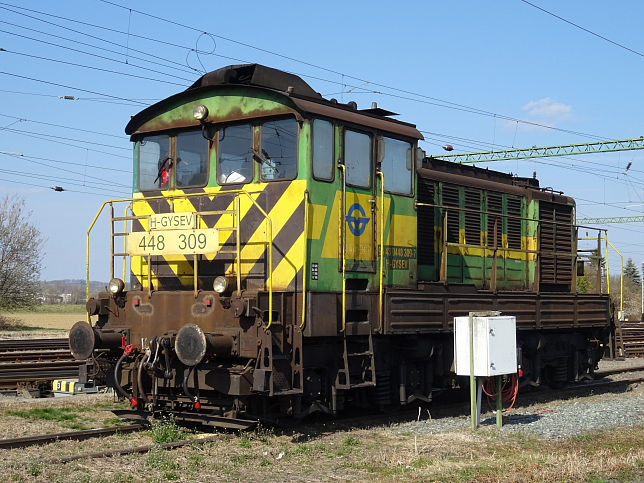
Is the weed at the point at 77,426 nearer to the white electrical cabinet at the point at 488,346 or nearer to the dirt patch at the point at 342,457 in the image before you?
the dirt patch at the point at 342,457

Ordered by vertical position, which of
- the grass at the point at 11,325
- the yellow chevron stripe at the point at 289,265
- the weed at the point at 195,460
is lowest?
the grass at the point at 11,325

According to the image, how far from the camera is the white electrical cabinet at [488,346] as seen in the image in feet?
32.2

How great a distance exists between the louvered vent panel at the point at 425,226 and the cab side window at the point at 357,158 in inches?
81.6

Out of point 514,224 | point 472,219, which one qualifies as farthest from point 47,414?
point 514,224

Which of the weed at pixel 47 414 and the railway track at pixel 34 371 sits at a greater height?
the railway track at pixel 34 371

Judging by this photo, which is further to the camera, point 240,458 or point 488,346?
point 488,346

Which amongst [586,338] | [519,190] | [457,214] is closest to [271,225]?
[457,214]

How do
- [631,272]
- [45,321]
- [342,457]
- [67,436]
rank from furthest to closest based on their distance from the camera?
1. [631,272]
2. [45,321]
3. [67,436]
4. [342,457]

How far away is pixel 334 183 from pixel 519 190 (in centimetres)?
614

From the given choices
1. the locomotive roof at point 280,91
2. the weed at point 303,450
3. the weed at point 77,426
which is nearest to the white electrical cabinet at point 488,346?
the weed at point 303,450

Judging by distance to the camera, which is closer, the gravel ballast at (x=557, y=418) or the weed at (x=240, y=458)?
the weed at (x=240, y=458)

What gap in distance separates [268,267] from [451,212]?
4.44 metres

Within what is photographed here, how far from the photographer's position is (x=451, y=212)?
12602mm

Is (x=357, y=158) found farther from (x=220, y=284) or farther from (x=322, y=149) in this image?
(x=220, y=284)
